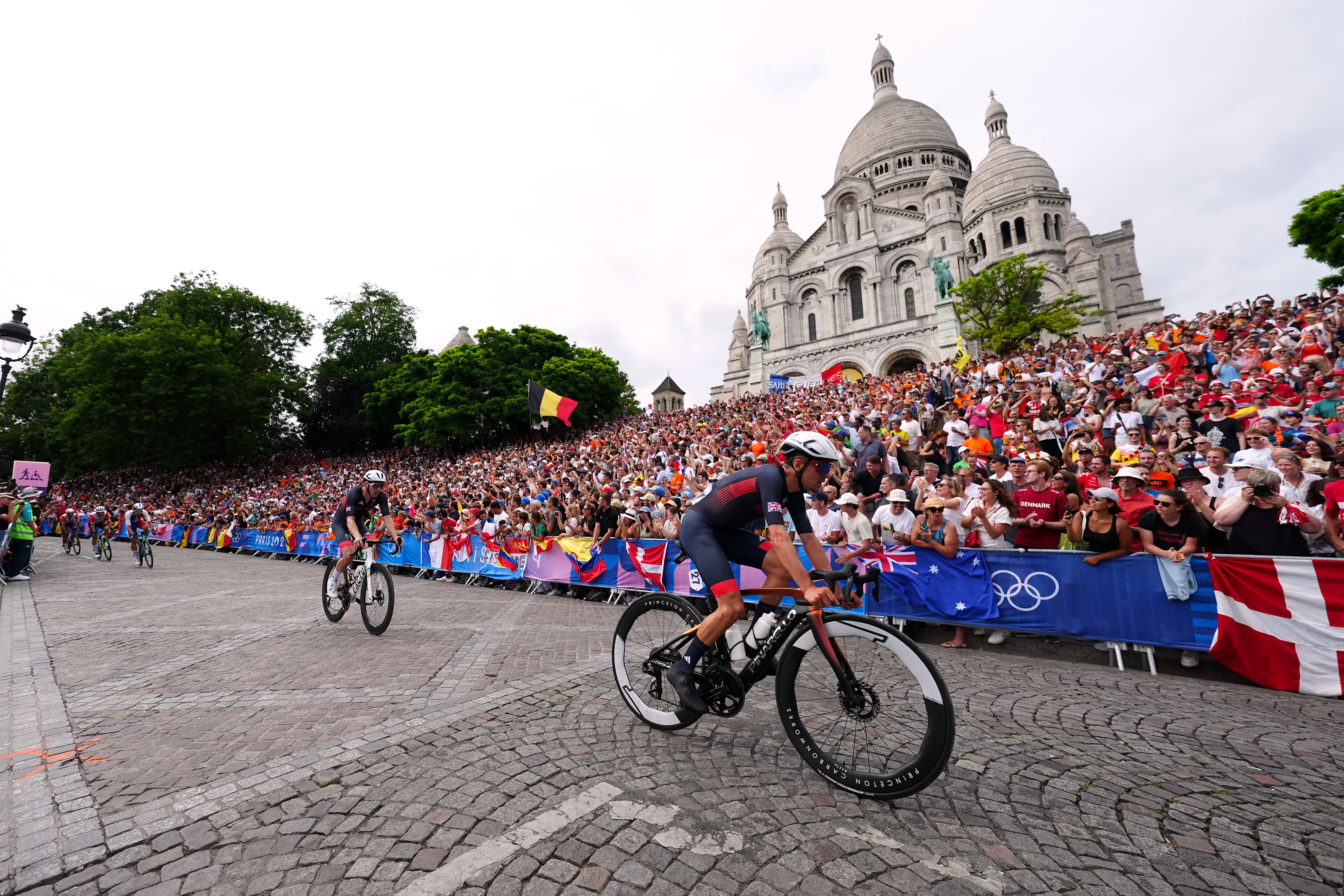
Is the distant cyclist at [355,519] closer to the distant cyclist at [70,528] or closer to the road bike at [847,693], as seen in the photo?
the road bike at [847,693]

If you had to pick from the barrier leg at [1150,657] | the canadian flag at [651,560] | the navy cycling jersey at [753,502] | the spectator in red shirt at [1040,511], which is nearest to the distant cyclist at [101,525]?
the canadian flag at [651,560]

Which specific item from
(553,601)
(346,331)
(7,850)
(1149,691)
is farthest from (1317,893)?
(346,331)

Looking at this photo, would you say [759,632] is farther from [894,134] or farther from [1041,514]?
[894,134]

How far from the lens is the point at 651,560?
9.79 metres

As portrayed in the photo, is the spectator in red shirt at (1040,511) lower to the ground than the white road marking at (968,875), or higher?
higher

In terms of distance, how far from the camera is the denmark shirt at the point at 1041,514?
6.54m

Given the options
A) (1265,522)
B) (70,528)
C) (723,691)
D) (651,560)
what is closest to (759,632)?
(723,691)

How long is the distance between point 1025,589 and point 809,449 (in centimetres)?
445

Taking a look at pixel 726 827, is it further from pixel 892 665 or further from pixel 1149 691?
pixel 1149 691

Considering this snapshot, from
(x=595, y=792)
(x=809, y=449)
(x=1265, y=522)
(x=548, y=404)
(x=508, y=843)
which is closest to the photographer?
(x=508, y=843)

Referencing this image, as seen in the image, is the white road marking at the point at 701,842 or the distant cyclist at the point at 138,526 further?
the distant cyclist at the point at 138,526

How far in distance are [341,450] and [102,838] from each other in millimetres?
49052

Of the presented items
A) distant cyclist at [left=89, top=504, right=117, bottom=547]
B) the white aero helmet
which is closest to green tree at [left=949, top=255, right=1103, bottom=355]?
the white aero helmet

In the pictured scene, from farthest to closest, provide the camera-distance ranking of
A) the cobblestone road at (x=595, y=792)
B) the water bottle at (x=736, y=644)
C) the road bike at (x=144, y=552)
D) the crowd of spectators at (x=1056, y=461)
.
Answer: the road bike at (x=144, y=552) → the crowd of spectators at (x=1056, y=461) → the water bottle at (x=736, y=644) → the cobblestone road at (x=595, y=792)
